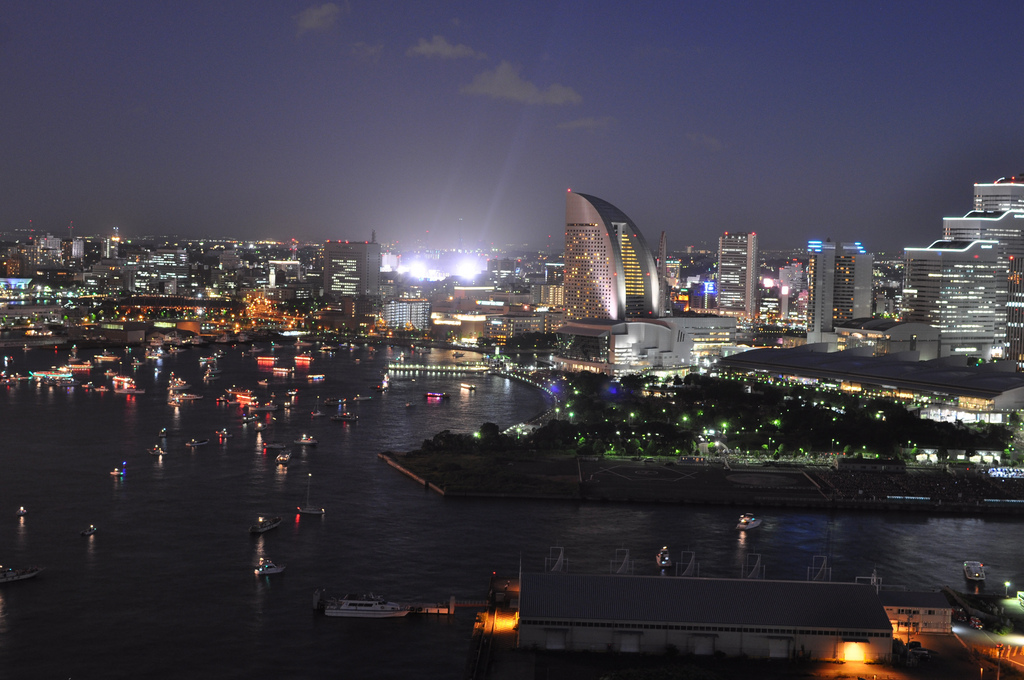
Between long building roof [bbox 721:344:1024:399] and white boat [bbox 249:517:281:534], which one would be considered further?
long building roof [bbox 721:344:1024:399]

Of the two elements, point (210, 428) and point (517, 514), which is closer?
point (517, 514)

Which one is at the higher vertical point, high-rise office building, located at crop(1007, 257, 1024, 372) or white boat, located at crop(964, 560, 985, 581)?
high-rise office building, located at crop(1007, 257, 1024, 372)

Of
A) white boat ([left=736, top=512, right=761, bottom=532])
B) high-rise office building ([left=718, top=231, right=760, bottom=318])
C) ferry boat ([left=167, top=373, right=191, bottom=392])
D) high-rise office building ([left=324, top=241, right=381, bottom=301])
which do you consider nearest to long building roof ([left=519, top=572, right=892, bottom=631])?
white boat ([left=736, top=512, right=761, bottom=532])

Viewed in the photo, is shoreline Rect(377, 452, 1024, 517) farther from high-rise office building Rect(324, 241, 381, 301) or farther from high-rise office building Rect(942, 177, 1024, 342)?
high-rise office building Rect(324, 241, 381, 301)

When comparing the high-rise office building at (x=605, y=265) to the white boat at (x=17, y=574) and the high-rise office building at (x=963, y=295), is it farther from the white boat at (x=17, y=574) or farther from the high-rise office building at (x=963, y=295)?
the white boat at (x=17, y=574)

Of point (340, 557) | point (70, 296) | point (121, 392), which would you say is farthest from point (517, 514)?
point (70, 296)

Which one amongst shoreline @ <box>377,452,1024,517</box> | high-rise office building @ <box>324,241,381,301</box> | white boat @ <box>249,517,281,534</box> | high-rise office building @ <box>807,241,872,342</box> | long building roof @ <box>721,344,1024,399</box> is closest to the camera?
white boat @ <box>249,517,281,534</box>

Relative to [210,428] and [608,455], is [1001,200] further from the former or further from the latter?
[210,428]
